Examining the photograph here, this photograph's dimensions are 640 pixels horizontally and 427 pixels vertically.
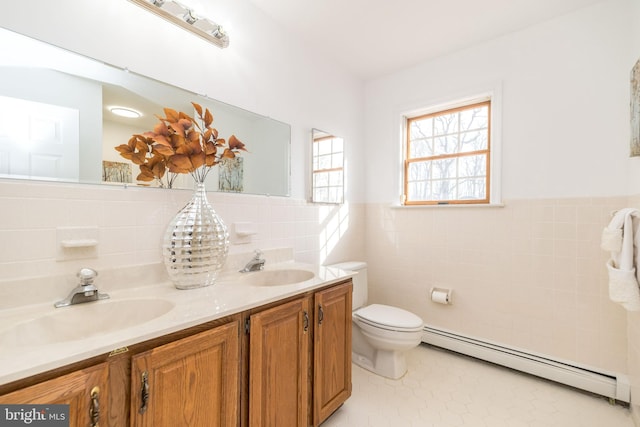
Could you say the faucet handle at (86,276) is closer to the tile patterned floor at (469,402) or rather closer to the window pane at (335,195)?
the tile patterned floor at (469,402)

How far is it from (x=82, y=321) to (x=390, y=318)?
172 cm

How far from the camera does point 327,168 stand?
2.39 metres

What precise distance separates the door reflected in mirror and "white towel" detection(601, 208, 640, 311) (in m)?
1.72

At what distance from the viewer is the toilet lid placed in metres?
1.91

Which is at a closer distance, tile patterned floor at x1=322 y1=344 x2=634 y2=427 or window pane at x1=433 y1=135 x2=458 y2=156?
tile patterned floor at x1=322 y1=344 x2=634 y2=427

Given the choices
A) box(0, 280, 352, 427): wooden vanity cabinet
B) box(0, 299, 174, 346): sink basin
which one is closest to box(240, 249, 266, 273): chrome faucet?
box(0, 280, 352, 427): wooden vanity cabinet

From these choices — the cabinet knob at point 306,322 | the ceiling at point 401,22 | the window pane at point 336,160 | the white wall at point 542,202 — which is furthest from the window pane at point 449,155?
the cabinet knob at point 306,322

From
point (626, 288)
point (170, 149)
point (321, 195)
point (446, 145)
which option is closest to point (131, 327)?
point (170, 149)

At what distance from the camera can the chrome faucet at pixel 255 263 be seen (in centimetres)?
168

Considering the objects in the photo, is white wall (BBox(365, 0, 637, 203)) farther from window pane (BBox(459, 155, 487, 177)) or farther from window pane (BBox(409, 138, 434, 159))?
window pane (BBox(409, 138, 434, 159))

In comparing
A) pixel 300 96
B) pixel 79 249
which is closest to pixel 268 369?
pixel 79 249

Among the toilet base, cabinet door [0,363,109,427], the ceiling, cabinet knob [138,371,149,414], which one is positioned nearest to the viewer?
cabinet door [0,363,109,427]

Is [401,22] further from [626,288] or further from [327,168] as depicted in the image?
[626,288]

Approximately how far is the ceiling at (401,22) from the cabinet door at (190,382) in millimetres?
2003
